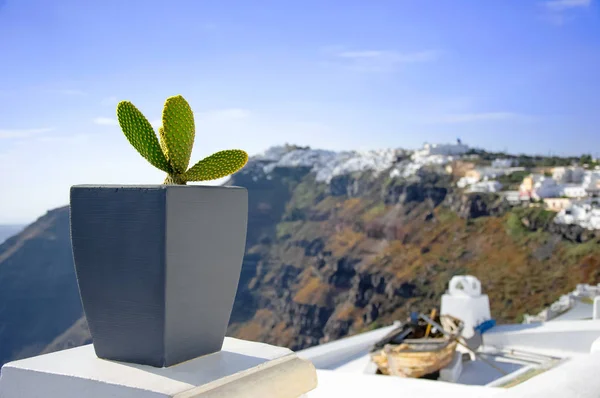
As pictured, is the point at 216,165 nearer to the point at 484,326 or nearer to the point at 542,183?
the point at 484,326

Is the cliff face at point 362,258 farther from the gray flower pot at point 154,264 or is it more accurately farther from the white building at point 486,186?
the gray flower pot at point 154,264

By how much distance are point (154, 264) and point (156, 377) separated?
27cm

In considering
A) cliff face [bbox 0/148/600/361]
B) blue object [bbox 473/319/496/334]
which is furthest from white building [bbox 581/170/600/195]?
blue object [bbox 473/319/496/334]

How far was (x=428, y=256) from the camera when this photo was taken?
91.5 ft

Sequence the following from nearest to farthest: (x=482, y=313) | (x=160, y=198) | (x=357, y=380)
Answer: (x=160, y=198)
(x=357, y=380)
(x=482, y=313)

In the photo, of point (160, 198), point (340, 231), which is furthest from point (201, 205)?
point (340, 231)

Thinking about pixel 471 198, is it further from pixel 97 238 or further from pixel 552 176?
pixel 97 238

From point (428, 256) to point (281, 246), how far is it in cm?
862

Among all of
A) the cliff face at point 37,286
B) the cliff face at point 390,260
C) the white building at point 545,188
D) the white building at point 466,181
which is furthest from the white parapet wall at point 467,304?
the white building at point 466,181

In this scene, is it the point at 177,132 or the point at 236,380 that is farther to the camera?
the point at 177,132

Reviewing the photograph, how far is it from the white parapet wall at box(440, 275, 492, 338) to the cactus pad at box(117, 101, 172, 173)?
5854 mm

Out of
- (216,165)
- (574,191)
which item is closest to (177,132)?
(216,165)

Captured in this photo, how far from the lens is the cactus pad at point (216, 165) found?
1670 mm

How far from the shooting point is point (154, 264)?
1399mm
